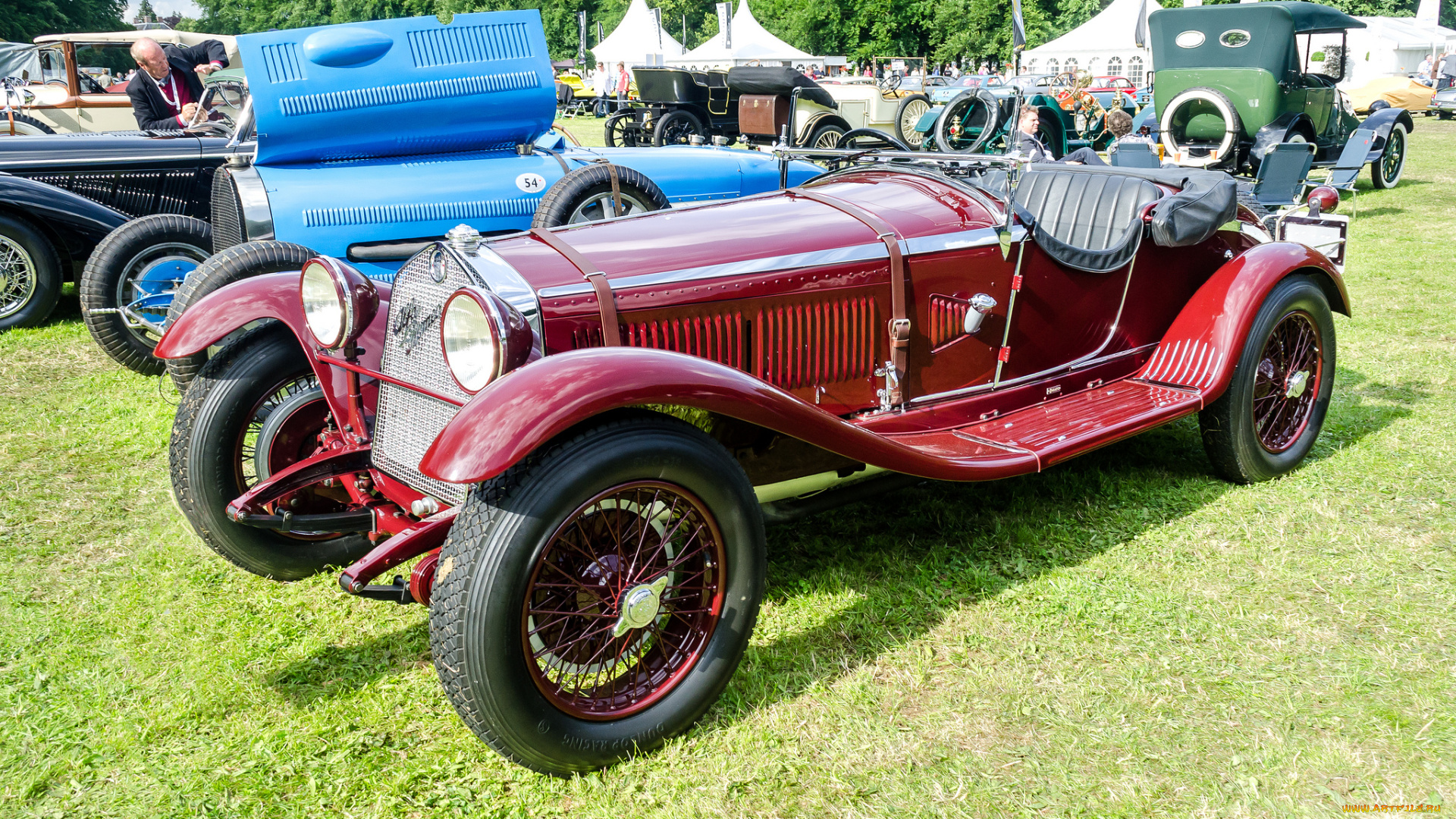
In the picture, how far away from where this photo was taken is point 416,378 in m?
2.90

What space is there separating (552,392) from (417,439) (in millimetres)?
845

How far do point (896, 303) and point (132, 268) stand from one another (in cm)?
482

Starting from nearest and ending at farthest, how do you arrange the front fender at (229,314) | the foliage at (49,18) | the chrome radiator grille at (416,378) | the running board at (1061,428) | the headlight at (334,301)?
the chrome radiator grille at (416,378), the headlight at (334,301), the front fender at (229,314), the running board at (1061,428), the foliage at (49,18)

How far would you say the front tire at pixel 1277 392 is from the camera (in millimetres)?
4086

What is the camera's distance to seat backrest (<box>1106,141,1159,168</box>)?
9.03 m

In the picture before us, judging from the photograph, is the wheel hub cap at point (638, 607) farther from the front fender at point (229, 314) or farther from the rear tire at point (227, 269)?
the rear tire at point (227, 269)

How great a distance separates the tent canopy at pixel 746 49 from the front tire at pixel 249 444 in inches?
1254

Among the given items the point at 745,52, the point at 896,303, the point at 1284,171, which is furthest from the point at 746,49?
the point at 896,303

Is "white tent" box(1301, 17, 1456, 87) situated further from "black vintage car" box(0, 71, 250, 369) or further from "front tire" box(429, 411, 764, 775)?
"front tire" box(429, 411, 764, 775)

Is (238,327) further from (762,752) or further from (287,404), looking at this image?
(762,752)

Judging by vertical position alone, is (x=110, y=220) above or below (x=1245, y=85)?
below

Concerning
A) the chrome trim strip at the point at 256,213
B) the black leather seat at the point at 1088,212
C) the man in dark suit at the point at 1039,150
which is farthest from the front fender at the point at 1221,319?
the chrome trim strip at the point at 256,213

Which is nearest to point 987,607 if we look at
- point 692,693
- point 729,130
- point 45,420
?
point 692,693

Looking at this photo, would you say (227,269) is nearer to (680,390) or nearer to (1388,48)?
(680,390)
